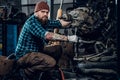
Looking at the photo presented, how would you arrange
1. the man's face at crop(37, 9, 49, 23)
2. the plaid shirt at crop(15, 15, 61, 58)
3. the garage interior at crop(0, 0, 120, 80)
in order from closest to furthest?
the plaid shirt at crop(15, 15, 61, 58) < the man's face at crop(37, 9, 49, 23) < the garage interior at crop(0, 0, 120, 80)

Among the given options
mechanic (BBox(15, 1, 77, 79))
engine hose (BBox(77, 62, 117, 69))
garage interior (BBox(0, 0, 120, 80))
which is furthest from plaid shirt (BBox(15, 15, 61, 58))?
engine hose (BBox(77, 62, 117, 69))

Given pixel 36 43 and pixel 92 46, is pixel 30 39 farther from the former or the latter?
pixel 92 46

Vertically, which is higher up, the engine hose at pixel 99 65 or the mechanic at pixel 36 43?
the mechanic at pixel 36 43

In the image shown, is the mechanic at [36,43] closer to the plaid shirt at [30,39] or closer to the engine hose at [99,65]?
the plaid shirt at [30,39]

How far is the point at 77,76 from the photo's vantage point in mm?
5445

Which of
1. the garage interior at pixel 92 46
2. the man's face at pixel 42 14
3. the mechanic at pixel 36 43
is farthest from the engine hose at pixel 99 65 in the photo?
the man's face at pixel 42 14

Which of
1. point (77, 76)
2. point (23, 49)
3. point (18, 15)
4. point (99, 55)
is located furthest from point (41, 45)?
point (18, 15)

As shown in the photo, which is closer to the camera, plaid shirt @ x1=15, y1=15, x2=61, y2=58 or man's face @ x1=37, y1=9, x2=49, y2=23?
plaid shirt @ x1=15, y1=15, x2=61, y2=58

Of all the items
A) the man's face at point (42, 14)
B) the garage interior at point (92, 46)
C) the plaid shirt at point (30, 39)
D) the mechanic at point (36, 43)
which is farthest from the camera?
the garage interior at point (92, 46)

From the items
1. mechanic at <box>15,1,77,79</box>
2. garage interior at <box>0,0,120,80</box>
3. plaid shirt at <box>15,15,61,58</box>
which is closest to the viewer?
mechanic at <box>15,1,77,79</box>

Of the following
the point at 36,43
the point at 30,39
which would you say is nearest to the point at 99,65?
the point at 36,43

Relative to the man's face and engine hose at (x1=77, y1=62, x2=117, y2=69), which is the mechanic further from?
engine hose at (x1=77, y1=62, x2=117, y2=69)

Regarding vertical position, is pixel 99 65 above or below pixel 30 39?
below

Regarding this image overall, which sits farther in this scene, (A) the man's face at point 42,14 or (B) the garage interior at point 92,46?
(B) the garage interior at point 92,46
